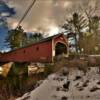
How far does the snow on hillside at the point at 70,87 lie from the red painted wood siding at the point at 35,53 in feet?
63.3

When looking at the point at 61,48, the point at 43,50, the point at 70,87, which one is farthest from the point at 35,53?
the point at 70,87

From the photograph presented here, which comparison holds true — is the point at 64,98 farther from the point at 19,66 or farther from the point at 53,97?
the point at 19,66

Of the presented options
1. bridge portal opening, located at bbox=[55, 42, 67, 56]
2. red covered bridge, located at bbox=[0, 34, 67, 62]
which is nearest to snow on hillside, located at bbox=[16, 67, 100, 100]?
red covered bridge, located at bbox=[0, 34, 67, 62]

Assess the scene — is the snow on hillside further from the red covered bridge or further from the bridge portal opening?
the bridge portal opening

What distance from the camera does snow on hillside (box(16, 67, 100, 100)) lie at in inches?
385

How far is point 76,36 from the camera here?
4938 cm

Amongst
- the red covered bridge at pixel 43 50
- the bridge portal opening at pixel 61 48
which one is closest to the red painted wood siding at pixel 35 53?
the red covered bridge at pixel 43 50

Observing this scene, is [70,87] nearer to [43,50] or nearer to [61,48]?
[43,50]

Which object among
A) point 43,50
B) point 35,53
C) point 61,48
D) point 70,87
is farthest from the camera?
point 61,48

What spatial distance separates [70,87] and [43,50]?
22326mm

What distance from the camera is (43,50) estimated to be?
108 feet

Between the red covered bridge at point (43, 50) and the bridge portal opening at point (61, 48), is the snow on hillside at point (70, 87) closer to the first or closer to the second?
the red covered bridge at point (43, 50)

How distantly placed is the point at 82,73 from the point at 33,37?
60.8 m

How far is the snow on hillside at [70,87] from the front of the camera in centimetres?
978
